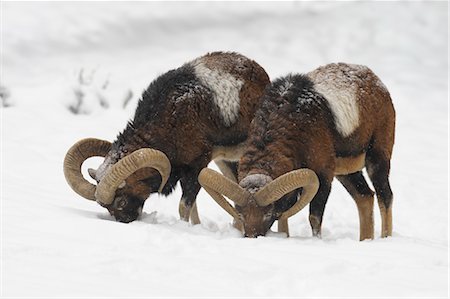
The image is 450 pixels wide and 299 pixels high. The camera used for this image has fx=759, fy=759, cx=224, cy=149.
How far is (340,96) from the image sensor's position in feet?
29.9

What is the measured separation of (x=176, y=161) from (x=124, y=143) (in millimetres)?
670

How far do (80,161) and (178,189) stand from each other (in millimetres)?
3969

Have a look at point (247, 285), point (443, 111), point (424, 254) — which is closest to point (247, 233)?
point (424, 254)

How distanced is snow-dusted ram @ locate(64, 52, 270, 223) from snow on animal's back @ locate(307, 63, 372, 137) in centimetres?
108

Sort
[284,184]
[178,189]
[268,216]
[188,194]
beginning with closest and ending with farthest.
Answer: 1. [284,184]
2. [268,216]
3. [188,194]
4. [178,189]

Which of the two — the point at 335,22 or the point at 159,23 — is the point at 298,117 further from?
the point at 335,22

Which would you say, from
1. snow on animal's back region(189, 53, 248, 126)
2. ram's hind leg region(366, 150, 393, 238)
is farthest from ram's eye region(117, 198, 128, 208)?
ram's hind leg region(366, 150, 393, 238)

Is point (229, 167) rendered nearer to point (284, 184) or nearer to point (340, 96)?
point (340, 96)

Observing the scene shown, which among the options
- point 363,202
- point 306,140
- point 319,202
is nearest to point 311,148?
point 306,140

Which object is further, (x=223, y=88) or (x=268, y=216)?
(x=223, y=88)

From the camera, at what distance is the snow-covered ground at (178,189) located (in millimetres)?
5672

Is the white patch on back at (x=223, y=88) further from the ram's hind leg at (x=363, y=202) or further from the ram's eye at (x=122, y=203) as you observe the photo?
the ram's hind leg at (x=363, y=202)

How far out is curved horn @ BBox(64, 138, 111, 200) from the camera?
8930mm

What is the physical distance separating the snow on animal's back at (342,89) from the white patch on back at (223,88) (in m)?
1.01
